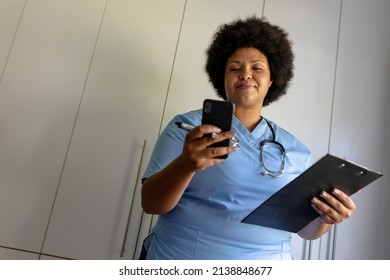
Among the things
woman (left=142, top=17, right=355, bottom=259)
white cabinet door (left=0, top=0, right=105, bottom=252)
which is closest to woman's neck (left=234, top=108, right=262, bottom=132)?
woman (left=142, top=17, right=355, bottom=259)

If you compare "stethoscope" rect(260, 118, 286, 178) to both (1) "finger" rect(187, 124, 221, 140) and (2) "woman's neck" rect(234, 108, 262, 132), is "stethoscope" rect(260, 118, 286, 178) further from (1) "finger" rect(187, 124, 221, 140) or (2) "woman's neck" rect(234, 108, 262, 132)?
(1) "finger" rect(187, 124, 221, 140)

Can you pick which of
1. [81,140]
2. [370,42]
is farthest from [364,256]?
[81,140]

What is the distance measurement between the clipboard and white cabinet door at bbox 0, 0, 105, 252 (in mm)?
939

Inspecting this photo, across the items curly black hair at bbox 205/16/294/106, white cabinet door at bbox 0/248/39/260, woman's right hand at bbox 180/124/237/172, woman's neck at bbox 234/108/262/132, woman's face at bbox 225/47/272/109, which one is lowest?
white cabinet door at bbox 0/248/39/260

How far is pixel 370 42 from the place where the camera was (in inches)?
54.2

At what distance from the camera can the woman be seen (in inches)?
24.4

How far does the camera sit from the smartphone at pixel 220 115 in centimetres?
56

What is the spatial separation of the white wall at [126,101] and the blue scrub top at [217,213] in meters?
0.47

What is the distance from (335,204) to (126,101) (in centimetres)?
94

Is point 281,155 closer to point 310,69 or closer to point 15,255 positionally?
point 310,69

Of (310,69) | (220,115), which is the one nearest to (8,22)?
(220,115)

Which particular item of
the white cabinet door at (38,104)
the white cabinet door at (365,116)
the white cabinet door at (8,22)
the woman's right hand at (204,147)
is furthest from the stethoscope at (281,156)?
the white cabinet door at (8,22)
